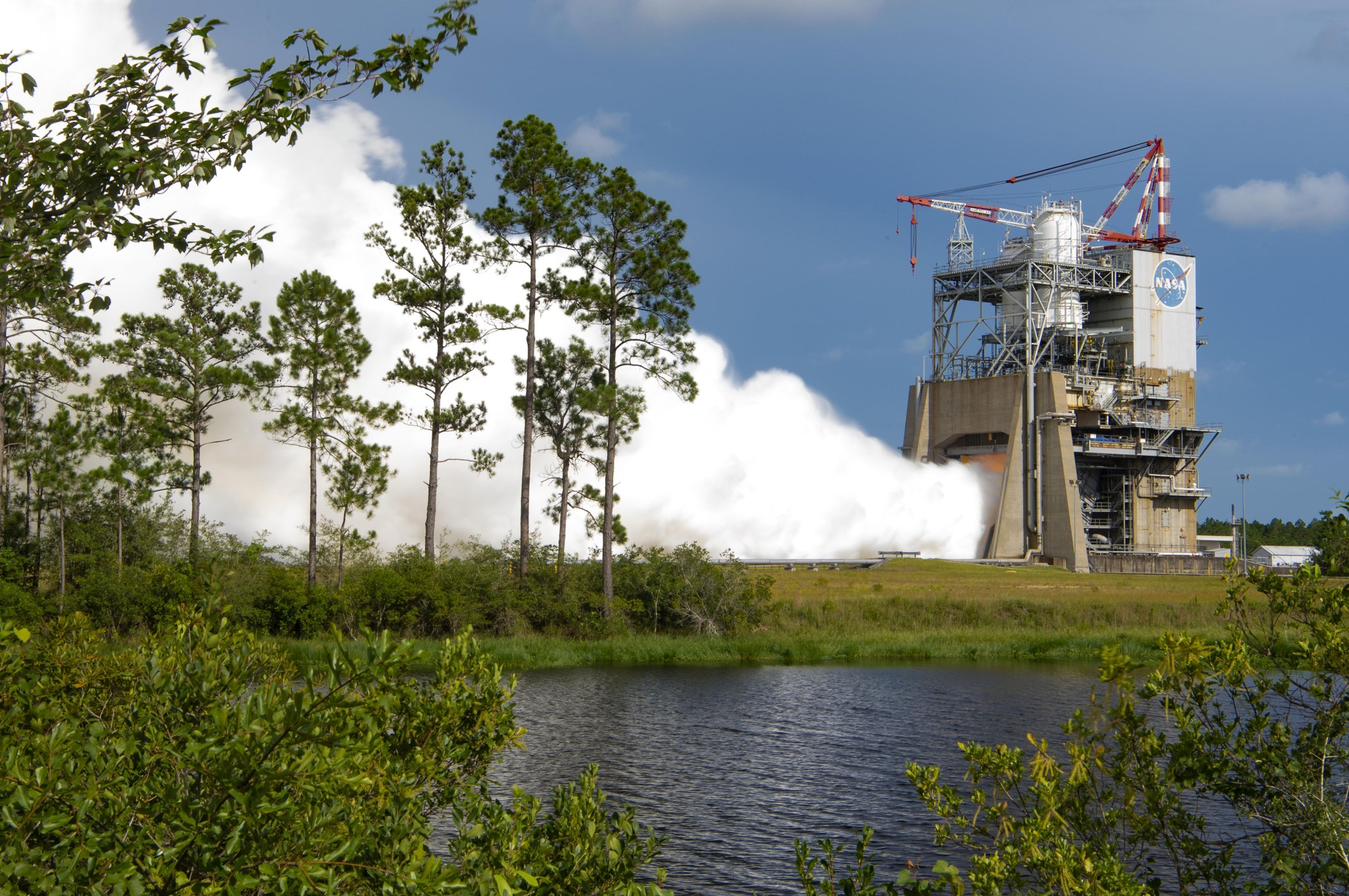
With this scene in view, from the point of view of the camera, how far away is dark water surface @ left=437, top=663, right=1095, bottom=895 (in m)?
18.2

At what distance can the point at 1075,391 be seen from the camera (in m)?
79.9

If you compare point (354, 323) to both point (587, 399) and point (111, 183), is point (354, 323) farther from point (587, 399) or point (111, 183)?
point (111, 183)

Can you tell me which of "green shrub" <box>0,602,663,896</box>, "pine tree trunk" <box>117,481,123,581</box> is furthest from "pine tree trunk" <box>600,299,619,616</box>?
"green shrub" <box>0,602,663,896</box>

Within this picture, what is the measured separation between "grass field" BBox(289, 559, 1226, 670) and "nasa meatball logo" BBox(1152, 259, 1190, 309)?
2938 centimetres

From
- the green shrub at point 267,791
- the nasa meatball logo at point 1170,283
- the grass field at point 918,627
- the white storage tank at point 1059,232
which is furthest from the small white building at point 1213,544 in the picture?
the green shrub at point 267,791

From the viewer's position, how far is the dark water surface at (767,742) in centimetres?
1819

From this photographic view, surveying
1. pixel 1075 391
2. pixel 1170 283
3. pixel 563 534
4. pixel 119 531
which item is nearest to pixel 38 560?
pixel 119 531

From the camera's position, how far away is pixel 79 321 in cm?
3912

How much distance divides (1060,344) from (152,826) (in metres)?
83.3

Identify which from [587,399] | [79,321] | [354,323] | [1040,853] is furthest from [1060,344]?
[1040,853]

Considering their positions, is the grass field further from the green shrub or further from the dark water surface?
the green shrub

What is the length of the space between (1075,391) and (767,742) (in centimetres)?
6014

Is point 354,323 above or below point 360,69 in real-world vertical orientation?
above

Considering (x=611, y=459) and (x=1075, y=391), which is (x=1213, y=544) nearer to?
(x=1075, y=391)
